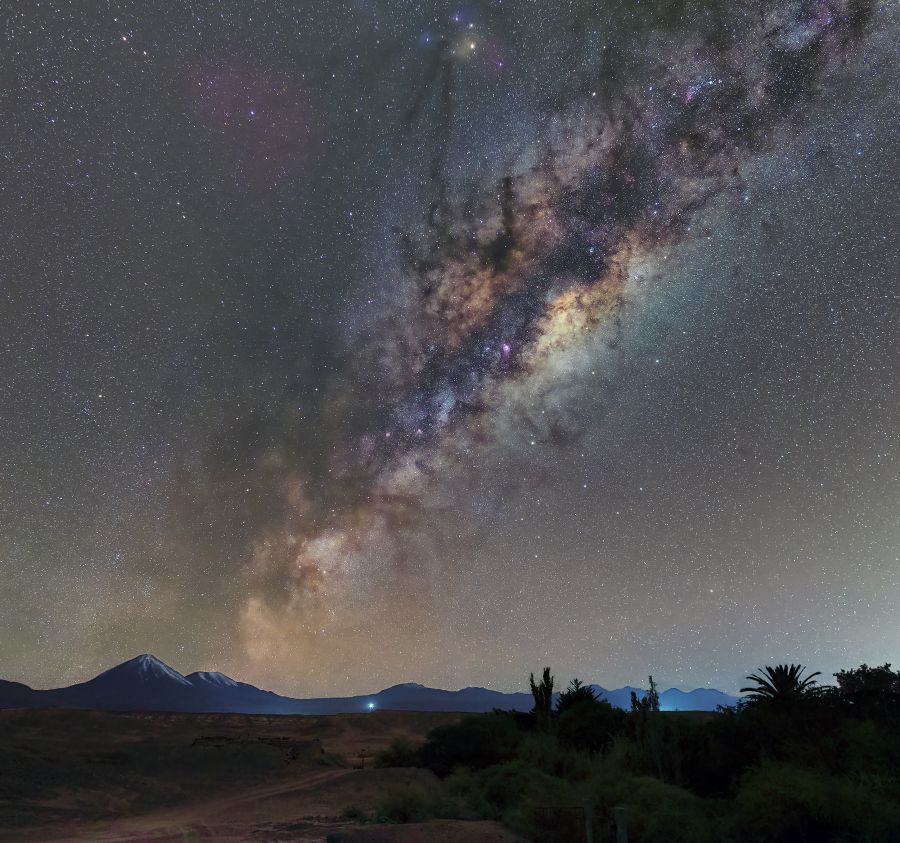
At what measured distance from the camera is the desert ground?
17.1 meters

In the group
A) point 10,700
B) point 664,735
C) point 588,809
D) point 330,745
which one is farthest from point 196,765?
point 10,700

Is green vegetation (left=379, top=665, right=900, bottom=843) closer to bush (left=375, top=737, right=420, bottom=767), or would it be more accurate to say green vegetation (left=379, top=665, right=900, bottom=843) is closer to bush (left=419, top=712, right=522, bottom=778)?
bush (left=419, top=712, right=522, bottom=778)

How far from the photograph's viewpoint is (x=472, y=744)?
28906 mm

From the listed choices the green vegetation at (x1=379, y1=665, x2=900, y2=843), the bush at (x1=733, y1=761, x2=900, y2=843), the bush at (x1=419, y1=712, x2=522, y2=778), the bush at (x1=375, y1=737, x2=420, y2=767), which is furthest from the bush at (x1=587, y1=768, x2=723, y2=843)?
the bush at (x1=375, y1=737, x2=420, y2=767)

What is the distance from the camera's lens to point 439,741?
3080 cm

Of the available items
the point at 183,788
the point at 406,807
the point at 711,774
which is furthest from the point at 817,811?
the point at 183,788

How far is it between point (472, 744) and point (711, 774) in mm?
12644

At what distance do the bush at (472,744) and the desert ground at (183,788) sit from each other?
282 cm

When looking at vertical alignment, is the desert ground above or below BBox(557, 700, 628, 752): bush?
below

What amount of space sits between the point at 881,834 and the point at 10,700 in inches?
9634

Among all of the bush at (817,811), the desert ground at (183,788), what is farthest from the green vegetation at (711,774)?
the desert ground at (183,788)

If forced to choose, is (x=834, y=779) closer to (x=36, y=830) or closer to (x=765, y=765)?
(x=765, y=765)

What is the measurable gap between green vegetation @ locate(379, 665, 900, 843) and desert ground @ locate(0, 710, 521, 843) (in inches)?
81.4

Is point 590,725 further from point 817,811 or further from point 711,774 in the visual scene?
point 817,811
